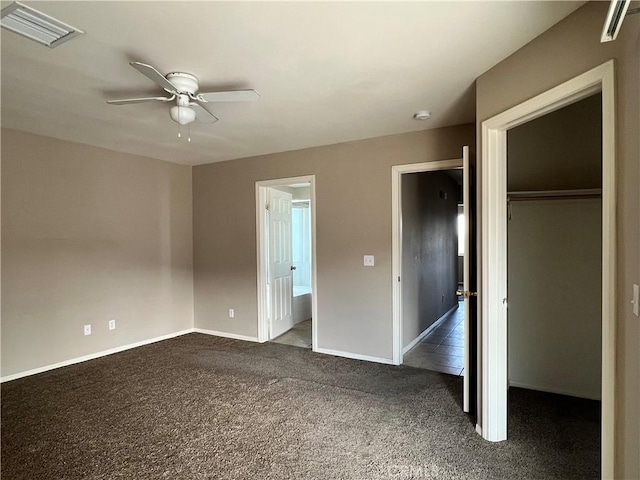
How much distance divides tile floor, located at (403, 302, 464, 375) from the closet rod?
5.93ft

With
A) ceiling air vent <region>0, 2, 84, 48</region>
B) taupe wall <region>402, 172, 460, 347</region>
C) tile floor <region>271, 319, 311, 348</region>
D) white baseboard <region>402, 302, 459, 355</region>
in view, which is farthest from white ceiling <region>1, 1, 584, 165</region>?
tile floor <region>271, 319, 311, 348</region>

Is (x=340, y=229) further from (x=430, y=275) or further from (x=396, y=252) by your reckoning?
(x=430, y=275)

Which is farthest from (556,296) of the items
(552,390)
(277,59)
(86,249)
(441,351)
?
(86,249)

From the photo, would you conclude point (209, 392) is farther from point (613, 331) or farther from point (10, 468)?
point (613, 331)

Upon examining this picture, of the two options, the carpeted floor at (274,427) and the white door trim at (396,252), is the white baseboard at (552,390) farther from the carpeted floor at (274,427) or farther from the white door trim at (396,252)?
the white door trim at (396,252)

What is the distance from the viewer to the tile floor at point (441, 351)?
12.4 ft

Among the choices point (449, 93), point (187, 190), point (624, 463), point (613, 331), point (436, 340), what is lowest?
point (436, 340)

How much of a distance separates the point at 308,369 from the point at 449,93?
9.42 ft

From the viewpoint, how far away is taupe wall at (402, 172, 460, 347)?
433 centimetres

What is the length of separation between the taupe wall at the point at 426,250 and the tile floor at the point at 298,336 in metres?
1.33

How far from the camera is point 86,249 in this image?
13.3 ft

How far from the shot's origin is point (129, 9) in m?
1.65

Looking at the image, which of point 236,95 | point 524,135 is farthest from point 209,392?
point 524,135

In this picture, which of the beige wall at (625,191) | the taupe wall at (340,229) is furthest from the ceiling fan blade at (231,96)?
the taupe wall at (340,229)
